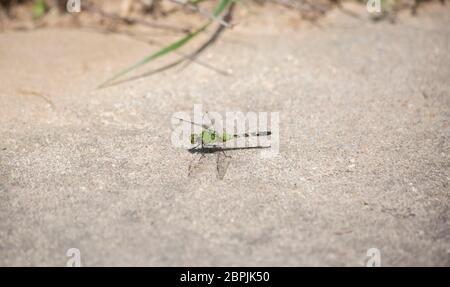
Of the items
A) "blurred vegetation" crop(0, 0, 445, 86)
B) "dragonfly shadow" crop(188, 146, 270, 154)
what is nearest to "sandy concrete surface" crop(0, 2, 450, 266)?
"dragonfly shadow" crop(188, 146, 270, 154)

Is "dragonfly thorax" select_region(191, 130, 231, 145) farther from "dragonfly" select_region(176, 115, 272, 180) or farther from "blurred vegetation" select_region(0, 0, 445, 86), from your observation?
"blurred vegetation" select_region(0, 0, 445, 86)

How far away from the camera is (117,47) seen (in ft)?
8.86

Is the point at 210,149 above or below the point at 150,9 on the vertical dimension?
below

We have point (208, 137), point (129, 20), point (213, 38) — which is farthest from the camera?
point (129, 20)

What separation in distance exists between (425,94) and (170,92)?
4.58ft

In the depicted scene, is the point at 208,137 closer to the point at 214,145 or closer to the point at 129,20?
the point at 214,145

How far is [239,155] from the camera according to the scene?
2.00 meters

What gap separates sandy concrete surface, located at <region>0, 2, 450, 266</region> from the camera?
160 centimetres

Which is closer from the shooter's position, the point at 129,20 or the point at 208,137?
the point at 208,137

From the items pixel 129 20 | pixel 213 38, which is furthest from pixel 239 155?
pixel 129 20

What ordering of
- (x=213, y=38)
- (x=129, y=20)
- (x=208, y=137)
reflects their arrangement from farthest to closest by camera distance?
(x=129, y=20) < (x=213, y=38) < (x=208, y=137)

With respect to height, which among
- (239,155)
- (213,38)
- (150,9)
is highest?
(150,9)

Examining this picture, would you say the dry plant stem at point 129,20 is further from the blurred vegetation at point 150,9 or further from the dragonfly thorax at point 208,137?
the dragonfly thorax at point 208,137

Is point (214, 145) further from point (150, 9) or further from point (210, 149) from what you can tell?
point (150, 9)
